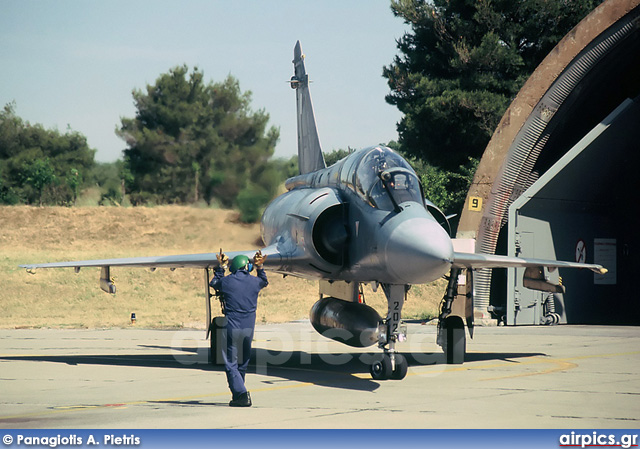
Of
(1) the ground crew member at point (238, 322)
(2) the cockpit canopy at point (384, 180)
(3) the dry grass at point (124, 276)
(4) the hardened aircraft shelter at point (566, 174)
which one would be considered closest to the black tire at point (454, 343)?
(2) the cockpit canopy at point (384, 180)

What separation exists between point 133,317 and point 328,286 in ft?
34.3

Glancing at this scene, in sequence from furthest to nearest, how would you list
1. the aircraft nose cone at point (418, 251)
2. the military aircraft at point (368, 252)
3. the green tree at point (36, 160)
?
the green tree at point (36, 160) → the military aircraft at point (368, 252) → the aircraft nose cone at point (418, 251)

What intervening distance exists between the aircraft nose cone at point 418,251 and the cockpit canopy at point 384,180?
0.87 metres

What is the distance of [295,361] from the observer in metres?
14.3

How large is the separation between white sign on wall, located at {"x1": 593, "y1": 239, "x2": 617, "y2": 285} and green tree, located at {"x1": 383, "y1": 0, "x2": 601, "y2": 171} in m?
9.98

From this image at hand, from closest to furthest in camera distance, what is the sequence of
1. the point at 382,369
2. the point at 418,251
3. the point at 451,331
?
the point at 418,251 < the point at 382,369 < the point at 451,331

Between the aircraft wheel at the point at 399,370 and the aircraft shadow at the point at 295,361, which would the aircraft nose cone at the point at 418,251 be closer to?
the aircraft wheel at the point at 399,370

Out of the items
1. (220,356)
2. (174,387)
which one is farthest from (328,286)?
(174,387)

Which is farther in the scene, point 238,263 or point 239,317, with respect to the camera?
point 238,263

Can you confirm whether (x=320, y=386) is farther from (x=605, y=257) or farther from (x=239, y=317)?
(x=605, y=257)

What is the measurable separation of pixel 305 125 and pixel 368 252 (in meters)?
8.20

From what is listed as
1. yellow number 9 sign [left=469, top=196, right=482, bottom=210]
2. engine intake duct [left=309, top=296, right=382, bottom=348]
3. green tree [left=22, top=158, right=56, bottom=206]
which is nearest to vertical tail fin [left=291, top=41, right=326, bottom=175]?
engine intake duct [left=309, top=296, right=382, bottom=348]

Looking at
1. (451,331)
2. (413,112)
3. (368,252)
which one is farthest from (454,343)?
(413,112)

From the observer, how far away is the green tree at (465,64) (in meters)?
34.2
